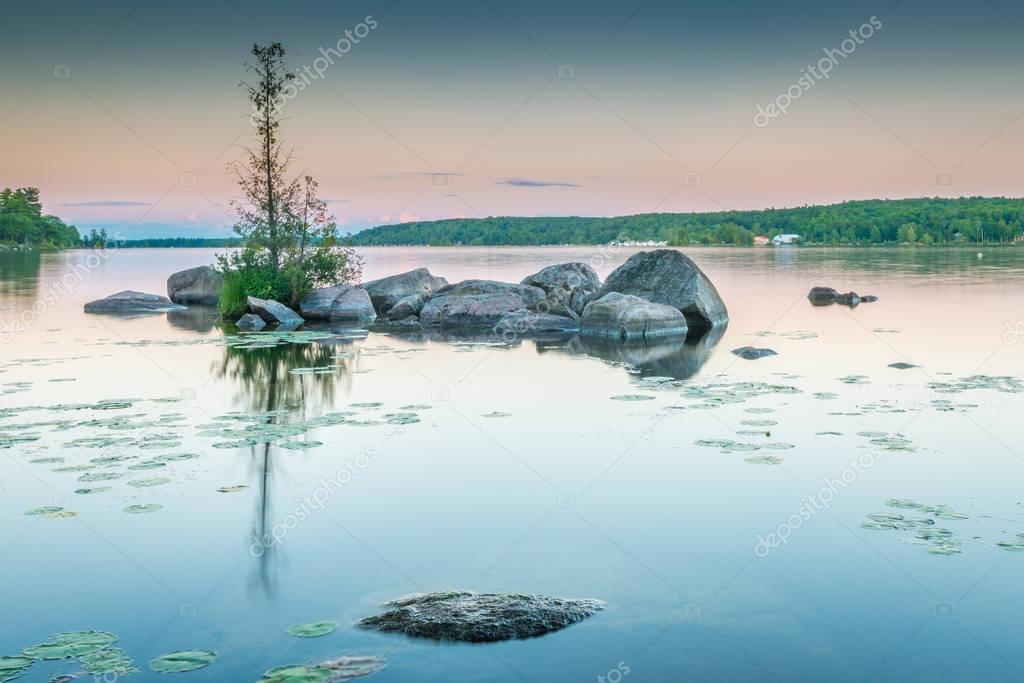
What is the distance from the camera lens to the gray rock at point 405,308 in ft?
82.8

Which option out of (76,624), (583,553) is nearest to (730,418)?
(583,553)

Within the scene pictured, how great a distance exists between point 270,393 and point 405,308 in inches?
450

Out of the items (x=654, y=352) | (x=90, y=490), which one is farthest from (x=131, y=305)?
(x=90, y=490)

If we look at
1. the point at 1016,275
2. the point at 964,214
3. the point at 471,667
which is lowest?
the point at 471,667

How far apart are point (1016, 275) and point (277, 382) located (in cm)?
3835

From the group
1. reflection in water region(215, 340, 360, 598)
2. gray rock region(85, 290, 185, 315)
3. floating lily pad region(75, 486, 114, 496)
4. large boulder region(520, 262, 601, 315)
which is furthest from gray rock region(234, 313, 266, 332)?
floating lily pad region(75, 486, 114, 496)

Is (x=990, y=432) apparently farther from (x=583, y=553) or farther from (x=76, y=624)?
A: (x=76, y=624)

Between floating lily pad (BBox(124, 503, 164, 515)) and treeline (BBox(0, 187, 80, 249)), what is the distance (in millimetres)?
128848

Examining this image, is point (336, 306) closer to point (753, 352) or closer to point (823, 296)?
point (753, 352)

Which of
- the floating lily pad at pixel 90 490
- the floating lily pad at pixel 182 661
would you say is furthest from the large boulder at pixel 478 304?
the floating lily pad at pixel 182 661

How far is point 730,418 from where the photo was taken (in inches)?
466

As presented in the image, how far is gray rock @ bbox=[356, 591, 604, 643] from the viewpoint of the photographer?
19.1 ft

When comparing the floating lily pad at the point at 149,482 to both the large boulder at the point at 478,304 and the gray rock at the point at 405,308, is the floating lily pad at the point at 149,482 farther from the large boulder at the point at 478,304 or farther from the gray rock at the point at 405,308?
the gray rock at the point at 405,308

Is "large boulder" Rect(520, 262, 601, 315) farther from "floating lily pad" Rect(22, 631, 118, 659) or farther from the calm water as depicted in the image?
"floating lily pad" Rect(22, 631, 118, 659)
